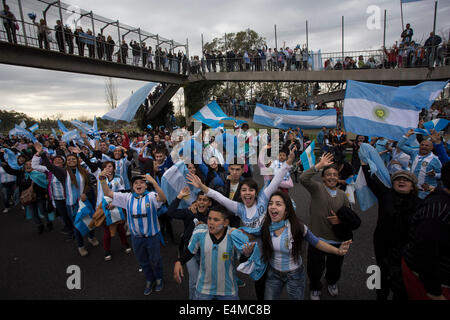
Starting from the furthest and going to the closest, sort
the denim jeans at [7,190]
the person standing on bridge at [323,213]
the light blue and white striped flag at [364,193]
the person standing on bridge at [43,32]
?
the person standing on bridge at [43,32] < the denim jeans at [7,190] < the light blue and white striped flag at [364,193] < the person standing on bridge at [323,213]

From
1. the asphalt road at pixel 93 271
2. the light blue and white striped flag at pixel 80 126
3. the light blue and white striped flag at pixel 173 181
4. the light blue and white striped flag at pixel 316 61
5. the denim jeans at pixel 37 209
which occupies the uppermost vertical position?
the light blue and white striped flag at pixel 316 61

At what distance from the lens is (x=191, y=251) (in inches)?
89.1

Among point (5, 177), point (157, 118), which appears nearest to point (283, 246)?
point (5, 177)

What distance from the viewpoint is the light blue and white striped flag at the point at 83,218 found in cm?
404

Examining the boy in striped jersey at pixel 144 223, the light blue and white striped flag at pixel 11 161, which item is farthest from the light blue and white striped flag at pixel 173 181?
the light blue and white striped flag at pixel 11 161

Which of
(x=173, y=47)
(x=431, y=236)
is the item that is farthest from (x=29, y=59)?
(x=431, y=236)

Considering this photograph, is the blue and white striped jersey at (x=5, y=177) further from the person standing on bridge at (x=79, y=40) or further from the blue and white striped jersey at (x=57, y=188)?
the person standing on bridge at (x=79, y=40)

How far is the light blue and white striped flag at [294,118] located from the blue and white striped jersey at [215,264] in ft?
25.2

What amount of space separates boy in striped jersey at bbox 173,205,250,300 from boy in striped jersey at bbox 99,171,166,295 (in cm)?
98

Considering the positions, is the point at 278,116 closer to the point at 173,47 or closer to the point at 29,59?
the point at 29,59

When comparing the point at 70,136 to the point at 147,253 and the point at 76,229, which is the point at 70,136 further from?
the point at 147,253

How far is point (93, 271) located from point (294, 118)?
8588 mm

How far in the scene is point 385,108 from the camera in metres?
3.96
